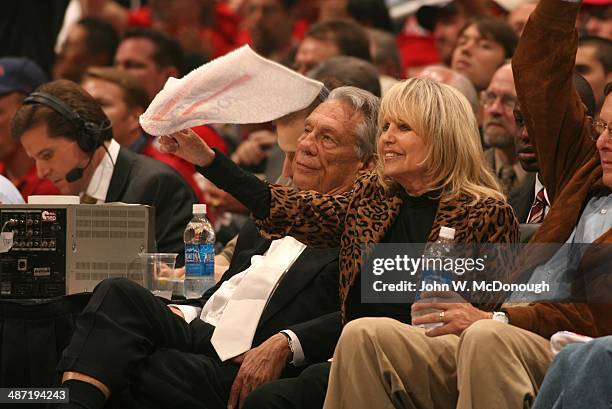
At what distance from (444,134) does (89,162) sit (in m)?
1.92

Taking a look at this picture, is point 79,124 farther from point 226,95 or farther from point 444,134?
point 444,134

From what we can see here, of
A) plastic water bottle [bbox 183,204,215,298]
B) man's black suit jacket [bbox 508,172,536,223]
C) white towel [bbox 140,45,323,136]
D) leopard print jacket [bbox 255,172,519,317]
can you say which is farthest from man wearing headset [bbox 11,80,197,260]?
man's black suit jacket [bbox 508,172,536,223]

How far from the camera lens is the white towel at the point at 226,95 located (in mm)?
4672

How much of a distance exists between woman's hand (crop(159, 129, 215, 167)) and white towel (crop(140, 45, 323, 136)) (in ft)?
0.13

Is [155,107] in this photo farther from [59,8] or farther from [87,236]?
[59,8]

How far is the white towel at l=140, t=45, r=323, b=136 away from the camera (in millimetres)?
4672

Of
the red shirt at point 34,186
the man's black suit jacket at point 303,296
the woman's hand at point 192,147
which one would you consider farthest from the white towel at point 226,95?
the red shirt at point 34,186

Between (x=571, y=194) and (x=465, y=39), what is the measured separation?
9.46 feet

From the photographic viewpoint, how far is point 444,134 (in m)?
4.57

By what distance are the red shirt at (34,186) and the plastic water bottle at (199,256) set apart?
1492 millimetres

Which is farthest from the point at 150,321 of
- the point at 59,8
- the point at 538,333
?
the point at 59,8

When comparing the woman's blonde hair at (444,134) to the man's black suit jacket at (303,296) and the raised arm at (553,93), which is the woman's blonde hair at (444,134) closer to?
the raised arm at (553,93)

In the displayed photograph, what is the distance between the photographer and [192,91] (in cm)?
470

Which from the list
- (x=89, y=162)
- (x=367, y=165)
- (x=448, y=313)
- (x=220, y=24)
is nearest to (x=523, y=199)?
(x=367, y=165)
